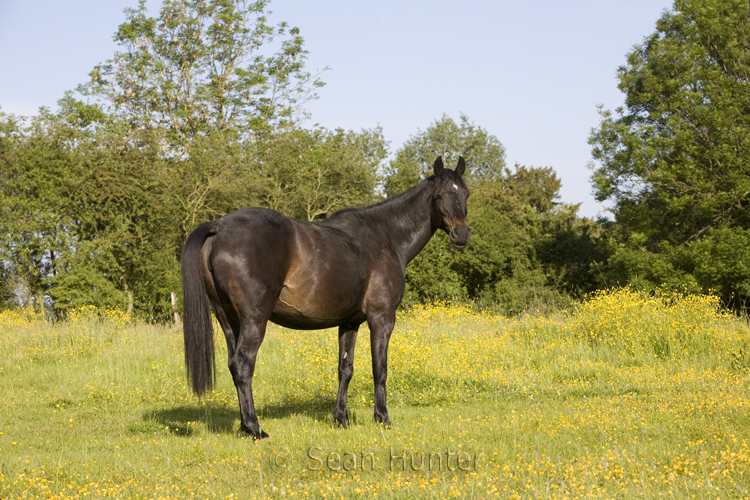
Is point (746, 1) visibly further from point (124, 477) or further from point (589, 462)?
point (124, 477)

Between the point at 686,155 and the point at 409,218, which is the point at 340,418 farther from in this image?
the point at 686,155

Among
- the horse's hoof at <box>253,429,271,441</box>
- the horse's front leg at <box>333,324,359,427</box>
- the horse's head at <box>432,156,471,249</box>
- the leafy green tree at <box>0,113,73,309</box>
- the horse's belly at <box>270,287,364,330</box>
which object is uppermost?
the leafy green tree at <box>0,113,73,309</box>

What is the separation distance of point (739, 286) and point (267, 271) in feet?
80.4

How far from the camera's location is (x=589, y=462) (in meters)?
4.61

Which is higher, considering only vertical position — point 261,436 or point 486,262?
point 486,262

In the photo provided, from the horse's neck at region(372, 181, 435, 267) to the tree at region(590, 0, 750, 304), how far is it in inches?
800

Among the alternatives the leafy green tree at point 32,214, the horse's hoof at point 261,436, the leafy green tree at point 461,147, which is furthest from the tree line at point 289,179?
the leafy green tree at point 461,147

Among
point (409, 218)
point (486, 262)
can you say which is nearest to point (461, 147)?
point (486, 262)

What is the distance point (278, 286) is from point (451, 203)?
249cm

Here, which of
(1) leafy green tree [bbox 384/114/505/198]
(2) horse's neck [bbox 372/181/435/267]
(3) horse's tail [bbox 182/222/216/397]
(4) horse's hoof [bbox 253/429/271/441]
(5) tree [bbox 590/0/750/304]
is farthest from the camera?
(1) leafy green tree [bbox 384/114/505/198]

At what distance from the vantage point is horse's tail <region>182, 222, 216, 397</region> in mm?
6113

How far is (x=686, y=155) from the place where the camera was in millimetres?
26922

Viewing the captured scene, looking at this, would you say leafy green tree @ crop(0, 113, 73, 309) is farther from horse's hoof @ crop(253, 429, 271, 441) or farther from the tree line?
horse's hoof @ crop(253, 429, 271, 441)

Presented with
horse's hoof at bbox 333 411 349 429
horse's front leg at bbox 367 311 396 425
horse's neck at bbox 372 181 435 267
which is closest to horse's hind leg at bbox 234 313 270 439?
horse's hoof at bbox 333 411 349 429
